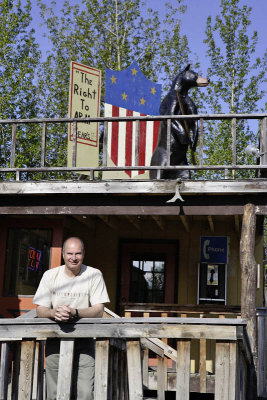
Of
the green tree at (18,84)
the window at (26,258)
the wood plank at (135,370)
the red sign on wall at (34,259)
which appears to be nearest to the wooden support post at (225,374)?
the wood plank at (135,370)

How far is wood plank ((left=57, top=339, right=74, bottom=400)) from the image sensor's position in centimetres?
463

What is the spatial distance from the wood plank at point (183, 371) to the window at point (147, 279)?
8.33 metres

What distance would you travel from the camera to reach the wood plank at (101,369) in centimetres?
456

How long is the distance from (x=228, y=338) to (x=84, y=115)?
7.92 meters

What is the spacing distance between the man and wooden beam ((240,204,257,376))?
5.24 m

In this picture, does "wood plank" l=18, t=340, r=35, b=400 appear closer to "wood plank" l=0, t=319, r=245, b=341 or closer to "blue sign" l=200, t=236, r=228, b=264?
"wood plank" l=0, t=319, r=245, b=341

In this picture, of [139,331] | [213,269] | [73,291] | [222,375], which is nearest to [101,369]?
[139,331]

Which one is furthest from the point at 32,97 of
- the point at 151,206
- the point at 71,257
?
the point at 71,257

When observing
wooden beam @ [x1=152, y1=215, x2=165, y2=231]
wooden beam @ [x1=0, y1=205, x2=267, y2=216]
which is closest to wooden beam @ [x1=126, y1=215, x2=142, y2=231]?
wooden beam @ [x1=152, y1=215, x2=165, y2=231]

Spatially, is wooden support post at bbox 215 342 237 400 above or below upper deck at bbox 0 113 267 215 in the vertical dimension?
below

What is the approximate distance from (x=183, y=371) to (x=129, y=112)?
914cm

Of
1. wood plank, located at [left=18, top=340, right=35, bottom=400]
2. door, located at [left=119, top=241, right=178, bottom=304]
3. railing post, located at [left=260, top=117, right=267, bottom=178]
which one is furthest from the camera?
door, located at [left=119, top=241, right=178, bottom=304]

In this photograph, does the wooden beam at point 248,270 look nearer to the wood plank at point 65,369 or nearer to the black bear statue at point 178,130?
the black bear statue at point 178,130

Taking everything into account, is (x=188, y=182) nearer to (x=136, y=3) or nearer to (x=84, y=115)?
(x=84, y=115)
